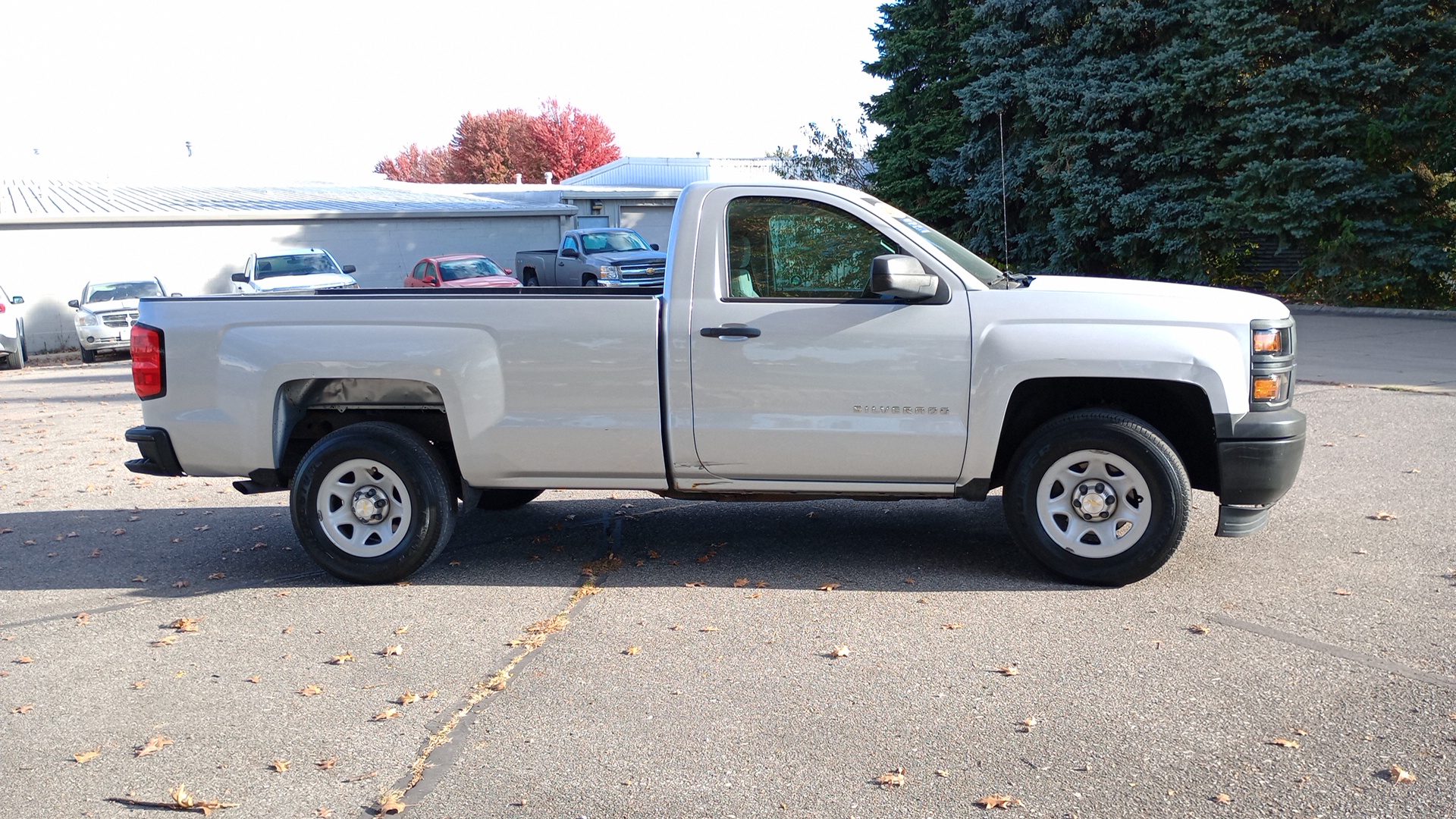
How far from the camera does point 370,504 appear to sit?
6.25m

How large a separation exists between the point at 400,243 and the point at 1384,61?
2496cm

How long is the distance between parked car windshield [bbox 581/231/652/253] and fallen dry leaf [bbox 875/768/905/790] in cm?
2472

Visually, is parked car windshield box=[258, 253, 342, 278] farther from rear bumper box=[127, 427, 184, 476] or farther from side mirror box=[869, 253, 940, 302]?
side mirror box=[869, 253, 940, 302]

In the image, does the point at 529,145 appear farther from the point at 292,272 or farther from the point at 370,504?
the point at 370,504

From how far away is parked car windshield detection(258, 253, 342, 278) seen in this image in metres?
23.5

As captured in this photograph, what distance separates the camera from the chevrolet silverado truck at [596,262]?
26.1 meters

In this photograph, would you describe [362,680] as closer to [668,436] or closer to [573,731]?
[573,731]

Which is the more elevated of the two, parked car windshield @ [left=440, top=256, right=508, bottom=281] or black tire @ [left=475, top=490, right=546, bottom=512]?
parked car windshield @ [left=440, top=256, right=508, bottom=281]

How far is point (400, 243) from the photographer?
33.9m

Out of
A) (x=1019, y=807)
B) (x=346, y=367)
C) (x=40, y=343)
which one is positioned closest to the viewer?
(x=1019, y=807)

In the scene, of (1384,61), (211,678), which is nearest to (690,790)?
(211,678)

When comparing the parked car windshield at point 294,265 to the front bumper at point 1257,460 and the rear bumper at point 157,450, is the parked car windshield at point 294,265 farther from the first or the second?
the front bumper at point 1257,460

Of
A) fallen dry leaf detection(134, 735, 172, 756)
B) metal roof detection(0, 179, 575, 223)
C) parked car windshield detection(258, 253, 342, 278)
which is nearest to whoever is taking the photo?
fallen dry leaf detection(134, 735, 172, 756)

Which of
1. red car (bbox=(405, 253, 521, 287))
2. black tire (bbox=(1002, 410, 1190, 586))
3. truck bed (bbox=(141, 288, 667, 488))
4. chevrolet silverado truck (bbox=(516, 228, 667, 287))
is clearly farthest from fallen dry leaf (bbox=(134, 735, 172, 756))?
chevrolet silverado truck (bbox=(516, 228, 667, 287))
